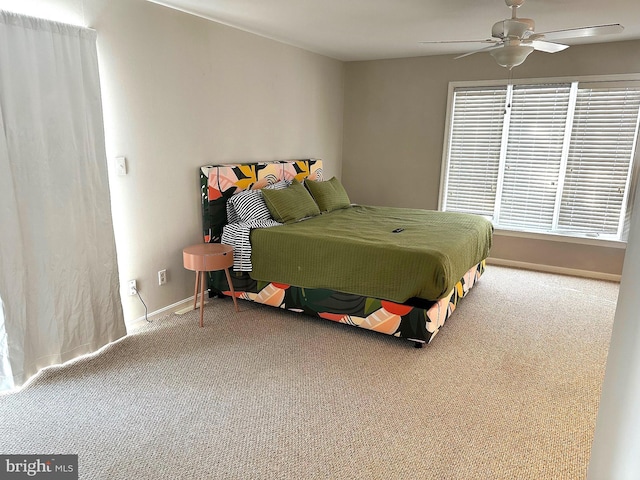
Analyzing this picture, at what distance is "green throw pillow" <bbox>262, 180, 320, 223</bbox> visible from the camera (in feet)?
12.9

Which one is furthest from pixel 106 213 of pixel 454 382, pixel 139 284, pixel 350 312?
pixel 454 382

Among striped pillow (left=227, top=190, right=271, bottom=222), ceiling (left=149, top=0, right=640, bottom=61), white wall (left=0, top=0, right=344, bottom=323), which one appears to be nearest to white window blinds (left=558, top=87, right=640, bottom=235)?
ceiling (left=149, top=0, right=640, bottom=61)

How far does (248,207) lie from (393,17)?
1.99m

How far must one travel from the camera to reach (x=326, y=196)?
4703mm

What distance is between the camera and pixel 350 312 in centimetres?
327

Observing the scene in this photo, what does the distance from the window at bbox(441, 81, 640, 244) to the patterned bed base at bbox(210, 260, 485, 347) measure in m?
1.79

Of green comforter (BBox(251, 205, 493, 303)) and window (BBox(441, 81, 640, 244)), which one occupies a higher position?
window (BBox(441, 81, 640, 244))

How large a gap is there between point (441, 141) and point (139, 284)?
385 cm

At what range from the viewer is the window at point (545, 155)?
14.8 ft

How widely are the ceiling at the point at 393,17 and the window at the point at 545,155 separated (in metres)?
0.62

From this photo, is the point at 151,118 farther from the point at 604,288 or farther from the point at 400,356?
the point at 604,288

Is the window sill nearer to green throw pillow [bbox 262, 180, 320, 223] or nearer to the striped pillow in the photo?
green throw pillow [bbox 262, 180, 320, 223]

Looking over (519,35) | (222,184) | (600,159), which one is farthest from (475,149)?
(222,184)

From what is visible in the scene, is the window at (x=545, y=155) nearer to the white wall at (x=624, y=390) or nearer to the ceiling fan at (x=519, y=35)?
the ceiling fan at (x=519, y=35)
